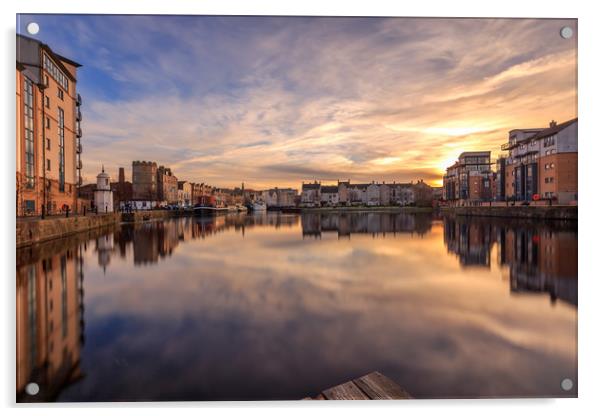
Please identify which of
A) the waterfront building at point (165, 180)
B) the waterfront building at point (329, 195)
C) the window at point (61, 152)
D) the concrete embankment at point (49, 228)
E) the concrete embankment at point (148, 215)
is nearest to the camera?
the window at point (61, 152)

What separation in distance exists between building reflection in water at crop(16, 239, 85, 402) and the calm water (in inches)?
0.8

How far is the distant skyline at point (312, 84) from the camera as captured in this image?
14.0 ft

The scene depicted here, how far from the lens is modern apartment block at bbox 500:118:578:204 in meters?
4.47

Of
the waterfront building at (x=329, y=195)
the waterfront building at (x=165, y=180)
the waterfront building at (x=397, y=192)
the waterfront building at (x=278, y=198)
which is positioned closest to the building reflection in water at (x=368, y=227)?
the waterfront building at (x=165, y=180)

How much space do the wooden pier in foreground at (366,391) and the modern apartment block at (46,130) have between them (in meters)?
5.11

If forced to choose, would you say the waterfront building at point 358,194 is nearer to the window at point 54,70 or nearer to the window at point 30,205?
the window at point 30,205

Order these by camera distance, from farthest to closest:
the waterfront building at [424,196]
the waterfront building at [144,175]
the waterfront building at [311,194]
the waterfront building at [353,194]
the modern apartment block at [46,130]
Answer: the waterfront building at [311,194] < the waterfront building at [353,194] < the waterfront building at [424,196] < the waterfront building at [144,175] < the modern apartment block at [46,130]

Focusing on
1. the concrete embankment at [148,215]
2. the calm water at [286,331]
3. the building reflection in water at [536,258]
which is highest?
the concrete embankment at [148,215]

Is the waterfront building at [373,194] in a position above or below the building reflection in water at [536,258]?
above

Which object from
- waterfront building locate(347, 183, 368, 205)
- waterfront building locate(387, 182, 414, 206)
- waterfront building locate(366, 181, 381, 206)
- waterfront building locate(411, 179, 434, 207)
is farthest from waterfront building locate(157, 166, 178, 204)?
waterfront building locate(366, 181, 381, 206)

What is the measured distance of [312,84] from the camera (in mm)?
5520

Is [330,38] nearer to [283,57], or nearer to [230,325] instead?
[283,57]

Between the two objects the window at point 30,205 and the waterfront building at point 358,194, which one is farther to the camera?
the waterfront building at point 358,194

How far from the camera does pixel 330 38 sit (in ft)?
15.1
